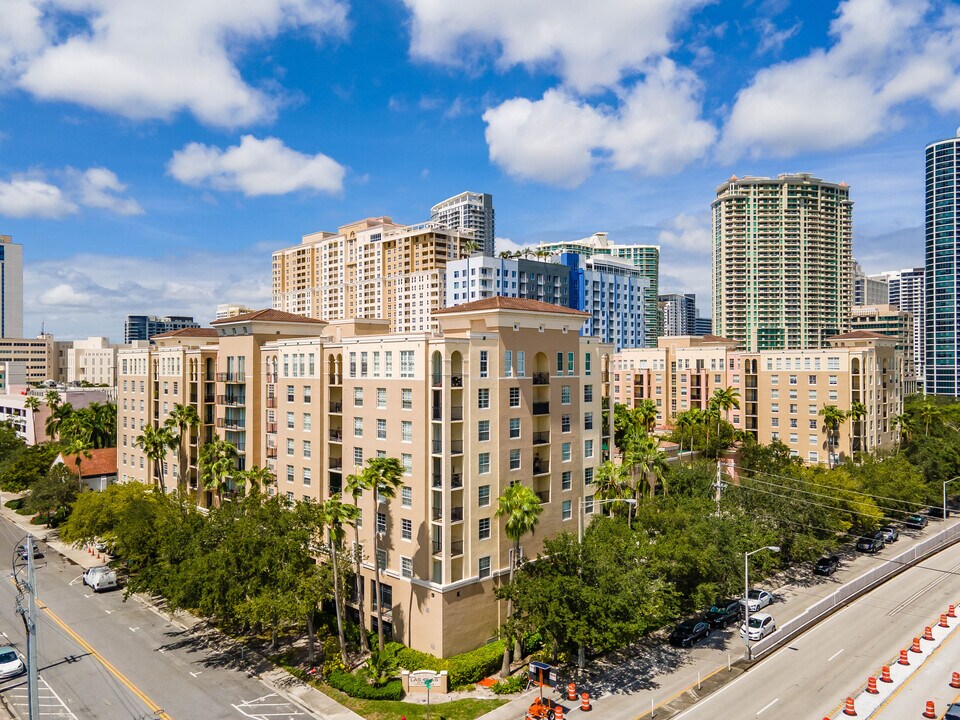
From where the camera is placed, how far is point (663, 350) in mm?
114250

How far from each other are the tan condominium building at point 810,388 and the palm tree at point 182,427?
2976 inches

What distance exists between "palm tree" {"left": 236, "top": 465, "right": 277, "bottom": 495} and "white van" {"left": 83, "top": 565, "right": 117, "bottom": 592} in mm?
15697

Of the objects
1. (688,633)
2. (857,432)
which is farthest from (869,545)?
(688,633)

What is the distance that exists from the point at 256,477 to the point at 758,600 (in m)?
42.7

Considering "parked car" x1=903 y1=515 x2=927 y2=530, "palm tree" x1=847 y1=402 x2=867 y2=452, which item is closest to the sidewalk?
"parked car" x1=903 y1=515 x2=927 y2=530

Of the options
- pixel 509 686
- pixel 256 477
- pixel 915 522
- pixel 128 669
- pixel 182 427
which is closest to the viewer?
pixel 509 686

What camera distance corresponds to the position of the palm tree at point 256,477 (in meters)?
54.2

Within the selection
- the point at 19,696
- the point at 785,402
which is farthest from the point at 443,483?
the point at 785,402

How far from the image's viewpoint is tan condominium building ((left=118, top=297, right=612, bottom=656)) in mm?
47156

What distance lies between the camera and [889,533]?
72.9m

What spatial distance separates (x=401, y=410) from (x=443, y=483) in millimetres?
6581

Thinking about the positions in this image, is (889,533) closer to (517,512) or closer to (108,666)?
(517,512)

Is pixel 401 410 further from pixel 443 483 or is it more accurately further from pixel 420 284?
pixel 420 284

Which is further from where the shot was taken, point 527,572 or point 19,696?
point 527,572
